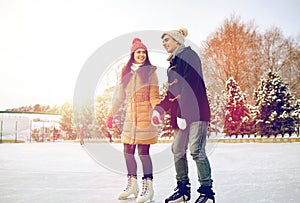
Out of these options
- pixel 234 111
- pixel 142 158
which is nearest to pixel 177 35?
pixel 142 158

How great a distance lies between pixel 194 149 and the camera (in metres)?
2.22

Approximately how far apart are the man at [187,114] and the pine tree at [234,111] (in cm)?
1195

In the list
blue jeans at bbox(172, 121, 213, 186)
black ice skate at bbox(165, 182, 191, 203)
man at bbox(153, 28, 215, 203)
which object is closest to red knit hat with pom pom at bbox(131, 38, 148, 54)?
man at bbox(153, 28, 215, 203)

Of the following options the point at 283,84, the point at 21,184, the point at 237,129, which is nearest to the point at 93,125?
the point at 237,129

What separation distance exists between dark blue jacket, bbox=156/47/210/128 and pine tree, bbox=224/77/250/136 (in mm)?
11986

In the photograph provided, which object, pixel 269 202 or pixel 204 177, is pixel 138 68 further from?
pixel 269 202

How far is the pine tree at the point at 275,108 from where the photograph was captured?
12620 mm

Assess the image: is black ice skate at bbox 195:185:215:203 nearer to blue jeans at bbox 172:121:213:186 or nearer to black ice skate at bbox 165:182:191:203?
blue jeans at bbox 172:121:213:186

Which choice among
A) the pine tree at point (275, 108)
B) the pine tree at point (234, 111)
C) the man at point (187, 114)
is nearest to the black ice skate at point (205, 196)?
the man at point (187, 114)

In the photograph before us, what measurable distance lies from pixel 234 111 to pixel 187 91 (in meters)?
12.4

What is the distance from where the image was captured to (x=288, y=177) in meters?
3.38

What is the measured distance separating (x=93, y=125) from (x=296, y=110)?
11.1 m

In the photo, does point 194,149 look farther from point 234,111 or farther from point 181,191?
point 234,111

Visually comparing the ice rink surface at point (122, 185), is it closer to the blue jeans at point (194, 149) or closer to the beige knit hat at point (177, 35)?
the blue jeans at point (194, 149)
